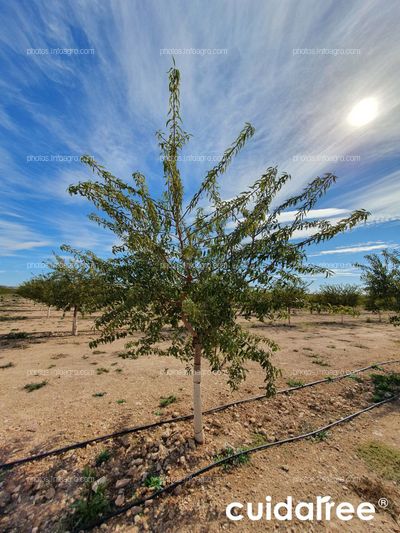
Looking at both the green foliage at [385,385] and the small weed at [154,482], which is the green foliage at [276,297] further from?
the green foliage at [385,385]

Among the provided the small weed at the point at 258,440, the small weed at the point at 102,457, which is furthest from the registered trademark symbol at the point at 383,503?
the small weed at the point at 102,457

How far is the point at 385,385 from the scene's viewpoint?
9.09 meters

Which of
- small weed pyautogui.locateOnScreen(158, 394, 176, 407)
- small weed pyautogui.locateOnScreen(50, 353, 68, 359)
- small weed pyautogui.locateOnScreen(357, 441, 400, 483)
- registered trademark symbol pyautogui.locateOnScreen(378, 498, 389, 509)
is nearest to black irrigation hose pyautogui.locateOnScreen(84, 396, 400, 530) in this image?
small weed pyautogui.locateOnScreen(357, 441, 400, 483)

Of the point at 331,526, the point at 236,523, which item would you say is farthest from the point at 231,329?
the point at 331,526

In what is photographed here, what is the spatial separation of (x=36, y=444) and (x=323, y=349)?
16321mm

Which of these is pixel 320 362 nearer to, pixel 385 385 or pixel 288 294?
pixel 385 385

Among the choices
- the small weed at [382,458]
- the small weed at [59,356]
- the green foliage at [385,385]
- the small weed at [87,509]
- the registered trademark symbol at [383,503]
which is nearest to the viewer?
the small weed at [87,509]

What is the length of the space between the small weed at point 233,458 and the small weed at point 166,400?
2830 millimetres

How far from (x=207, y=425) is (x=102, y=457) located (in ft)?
8.79

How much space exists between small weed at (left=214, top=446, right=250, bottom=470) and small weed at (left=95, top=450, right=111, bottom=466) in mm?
2446

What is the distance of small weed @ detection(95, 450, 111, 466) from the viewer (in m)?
5.14

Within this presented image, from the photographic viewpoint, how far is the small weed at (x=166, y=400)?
7703 mm

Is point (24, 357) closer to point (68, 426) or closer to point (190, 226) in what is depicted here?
point (68, 426)

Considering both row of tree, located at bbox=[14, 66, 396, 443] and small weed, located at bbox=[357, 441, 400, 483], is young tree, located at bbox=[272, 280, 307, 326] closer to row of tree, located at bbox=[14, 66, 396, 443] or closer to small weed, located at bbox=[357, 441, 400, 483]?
row of tree, located at bbox=[14, 66, 396, 443]
